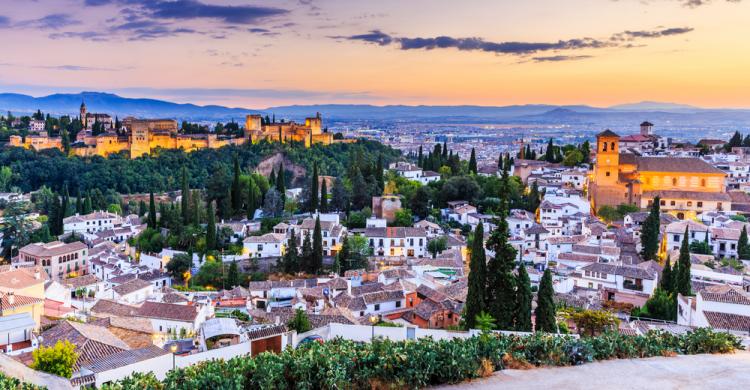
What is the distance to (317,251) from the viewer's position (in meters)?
28.1

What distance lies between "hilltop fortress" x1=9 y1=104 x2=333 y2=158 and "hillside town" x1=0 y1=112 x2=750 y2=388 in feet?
43.1

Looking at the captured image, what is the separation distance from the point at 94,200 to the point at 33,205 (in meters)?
5.72

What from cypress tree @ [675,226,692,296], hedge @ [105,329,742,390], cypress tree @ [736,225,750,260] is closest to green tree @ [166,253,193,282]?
hedge @ [105,329,742,390]

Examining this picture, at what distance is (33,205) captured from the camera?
50.1m

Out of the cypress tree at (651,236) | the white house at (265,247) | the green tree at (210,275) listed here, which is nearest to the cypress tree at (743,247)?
the cypress tree at (651,236)

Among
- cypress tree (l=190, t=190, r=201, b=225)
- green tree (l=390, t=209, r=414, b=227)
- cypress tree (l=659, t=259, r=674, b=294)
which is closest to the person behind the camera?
cypress tree (l=659, t=259, r=674, b=294)

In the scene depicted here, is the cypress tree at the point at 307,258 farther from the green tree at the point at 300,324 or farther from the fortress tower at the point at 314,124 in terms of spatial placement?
the fortress tower at the point at 314,124

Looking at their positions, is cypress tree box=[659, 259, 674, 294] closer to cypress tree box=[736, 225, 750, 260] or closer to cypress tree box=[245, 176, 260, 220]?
cypress tree box=[736, 225, 750, 260]

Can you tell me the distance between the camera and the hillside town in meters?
14.7

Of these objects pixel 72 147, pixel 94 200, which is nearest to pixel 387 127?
pixel 72 147

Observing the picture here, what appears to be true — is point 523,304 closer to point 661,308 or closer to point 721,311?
point 721,311

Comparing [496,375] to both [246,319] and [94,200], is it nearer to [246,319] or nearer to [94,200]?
[246,319]

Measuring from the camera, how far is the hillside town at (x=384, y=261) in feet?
48.3

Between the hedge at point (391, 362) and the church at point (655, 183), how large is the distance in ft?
94.6
